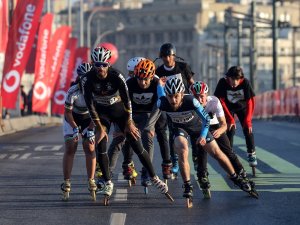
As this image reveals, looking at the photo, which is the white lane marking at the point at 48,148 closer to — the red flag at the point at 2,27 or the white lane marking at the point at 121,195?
the red flag at the point at 2,27

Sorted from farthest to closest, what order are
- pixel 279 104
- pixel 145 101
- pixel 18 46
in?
pixel 279 104, pixel 18 46, pixel 145 101

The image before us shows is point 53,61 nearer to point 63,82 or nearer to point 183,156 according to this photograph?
point 63,82

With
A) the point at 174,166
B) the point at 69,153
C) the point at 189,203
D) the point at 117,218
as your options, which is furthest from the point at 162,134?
the point at 117,218

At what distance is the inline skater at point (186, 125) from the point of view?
47.9ft

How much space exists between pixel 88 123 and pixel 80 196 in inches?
36.5

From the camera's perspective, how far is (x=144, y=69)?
50.9ft

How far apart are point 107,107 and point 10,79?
24.1 meters

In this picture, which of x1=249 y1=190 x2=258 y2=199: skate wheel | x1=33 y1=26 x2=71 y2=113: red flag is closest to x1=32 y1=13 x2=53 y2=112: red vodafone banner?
x1=33 y1=26 x2=71 y2=113: red flag

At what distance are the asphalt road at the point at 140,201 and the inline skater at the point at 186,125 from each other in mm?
278

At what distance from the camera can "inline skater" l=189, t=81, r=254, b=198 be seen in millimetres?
15445

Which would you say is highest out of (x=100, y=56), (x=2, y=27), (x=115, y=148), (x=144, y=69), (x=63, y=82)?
(x=100, y=56)

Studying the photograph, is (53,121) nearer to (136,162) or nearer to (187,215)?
(136,162)

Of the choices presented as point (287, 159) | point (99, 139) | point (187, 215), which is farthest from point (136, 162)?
point (187, 215)

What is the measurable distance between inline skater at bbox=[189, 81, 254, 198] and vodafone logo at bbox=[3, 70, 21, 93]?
2324 centimetres
